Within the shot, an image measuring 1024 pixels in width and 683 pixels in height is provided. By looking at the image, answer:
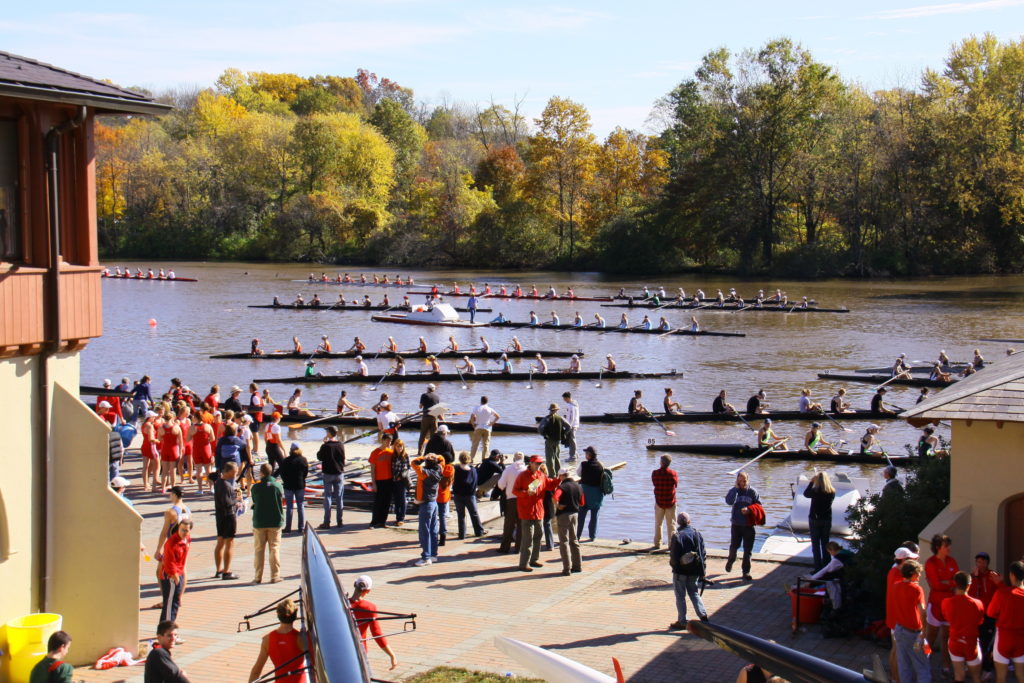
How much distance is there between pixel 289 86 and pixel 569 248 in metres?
82.6

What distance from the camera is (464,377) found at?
36625 mm

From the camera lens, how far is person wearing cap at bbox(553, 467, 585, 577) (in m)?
13.9

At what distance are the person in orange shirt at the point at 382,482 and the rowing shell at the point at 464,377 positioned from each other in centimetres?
1958

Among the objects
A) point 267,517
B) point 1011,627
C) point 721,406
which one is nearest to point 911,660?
point 1011,627

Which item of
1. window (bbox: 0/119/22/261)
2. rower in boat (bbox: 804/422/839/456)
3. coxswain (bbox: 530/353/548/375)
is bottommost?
rower in boat (bbox: 804/422/839/456)

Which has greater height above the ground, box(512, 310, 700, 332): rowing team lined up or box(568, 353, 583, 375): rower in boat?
box(512, 310, 700, 332): rowing team lined up

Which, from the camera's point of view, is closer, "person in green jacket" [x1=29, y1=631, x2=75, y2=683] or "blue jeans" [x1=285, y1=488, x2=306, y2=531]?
"person in green jacket" [x1=29, y1=631, x2=75, y2=683]

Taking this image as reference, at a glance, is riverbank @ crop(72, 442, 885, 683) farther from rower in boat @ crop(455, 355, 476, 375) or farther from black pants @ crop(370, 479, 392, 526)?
rower in boat @ crop(455, 355, 476, 375)

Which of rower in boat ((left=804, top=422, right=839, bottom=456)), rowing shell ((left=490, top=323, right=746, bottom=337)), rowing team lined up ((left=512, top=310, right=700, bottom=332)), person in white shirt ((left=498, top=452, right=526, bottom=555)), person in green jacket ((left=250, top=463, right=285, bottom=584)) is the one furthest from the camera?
rowing team lined up ((left=512, top=310, right=700, bottom=332))

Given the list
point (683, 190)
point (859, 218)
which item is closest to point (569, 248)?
point (683, 190)

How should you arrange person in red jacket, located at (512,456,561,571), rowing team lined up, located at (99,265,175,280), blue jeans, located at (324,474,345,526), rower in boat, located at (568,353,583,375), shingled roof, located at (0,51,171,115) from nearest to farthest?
shingled roof, located at (0,51,171,115)
person in red jacket, located at (512,456,561,571)
blue jeans, located at (324,474,345,526)
rower in boat, located at (568,353,583,375)
rowing team lined up, located at (99,265,175,280)

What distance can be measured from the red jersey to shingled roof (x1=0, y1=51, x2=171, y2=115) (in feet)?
30.7

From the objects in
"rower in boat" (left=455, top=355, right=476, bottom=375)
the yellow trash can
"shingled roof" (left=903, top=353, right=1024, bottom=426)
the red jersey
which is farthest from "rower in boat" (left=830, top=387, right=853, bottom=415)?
the yellow trash can

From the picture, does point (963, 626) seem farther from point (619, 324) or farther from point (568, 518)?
point (619, 324)
